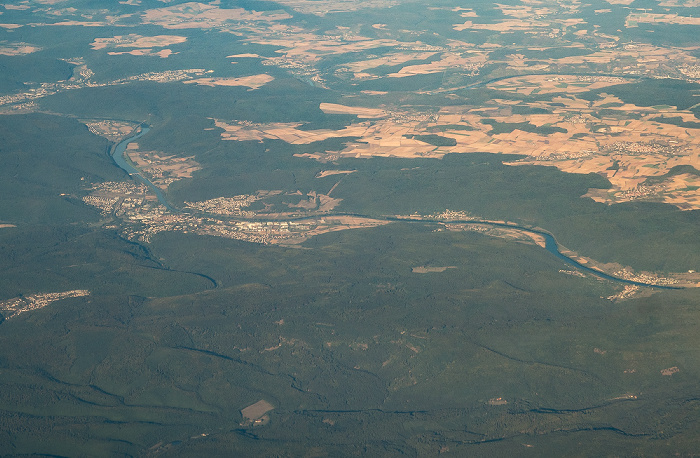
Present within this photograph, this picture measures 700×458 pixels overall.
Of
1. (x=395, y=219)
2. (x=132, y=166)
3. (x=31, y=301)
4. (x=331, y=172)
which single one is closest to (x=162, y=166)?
(x=132, y=166)

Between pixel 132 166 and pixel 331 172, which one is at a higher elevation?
pixel 331 172

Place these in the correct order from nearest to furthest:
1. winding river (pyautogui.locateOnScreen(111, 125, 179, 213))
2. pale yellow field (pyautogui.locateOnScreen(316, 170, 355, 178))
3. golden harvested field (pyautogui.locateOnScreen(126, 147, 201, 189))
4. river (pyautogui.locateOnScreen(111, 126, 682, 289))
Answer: river (pyautogui.locateOnScreen(111, 126, 682, 289)) → winding river (pyautogui.locateOnScreen(111, 125, 179, 213)) → pale yellow field (pyautogui.locateOnScreen(316, 170, 355, 178)) → golden harvested field (pyautogui.locateOnScreen(126, 147, 201, 189))

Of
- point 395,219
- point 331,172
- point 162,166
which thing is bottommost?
point 162,166

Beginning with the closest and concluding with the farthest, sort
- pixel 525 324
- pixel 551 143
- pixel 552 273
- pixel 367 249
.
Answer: pixel 525 324 → pixel 552 273 → pixel 367 249 → pixel 551 143

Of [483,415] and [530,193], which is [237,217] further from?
[483,415]

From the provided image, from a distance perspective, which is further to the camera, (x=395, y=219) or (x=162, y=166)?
(x=162, y=166)

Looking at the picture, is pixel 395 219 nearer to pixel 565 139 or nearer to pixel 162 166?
pixel 565 139

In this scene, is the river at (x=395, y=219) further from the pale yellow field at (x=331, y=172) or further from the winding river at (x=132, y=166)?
the pale yellow field at (x=331, y=172)

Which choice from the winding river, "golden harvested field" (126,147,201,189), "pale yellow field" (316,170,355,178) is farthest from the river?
"pale yellow field" (316,170,355,178)

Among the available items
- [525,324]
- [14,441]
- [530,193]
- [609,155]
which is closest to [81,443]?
[14,441]

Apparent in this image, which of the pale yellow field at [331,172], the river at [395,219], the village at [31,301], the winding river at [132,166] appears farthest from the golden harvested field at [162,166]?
the village at [31,301]

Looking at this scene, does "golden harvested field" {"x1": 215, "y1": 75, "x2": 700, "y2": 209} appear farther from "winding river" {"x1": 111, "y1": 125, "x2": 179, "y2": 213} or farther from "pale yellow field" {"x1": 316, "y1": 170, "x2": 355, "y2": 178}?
"winding river" {"x1": 111, "y1": 125, "x2": 179, "y2": 213}
